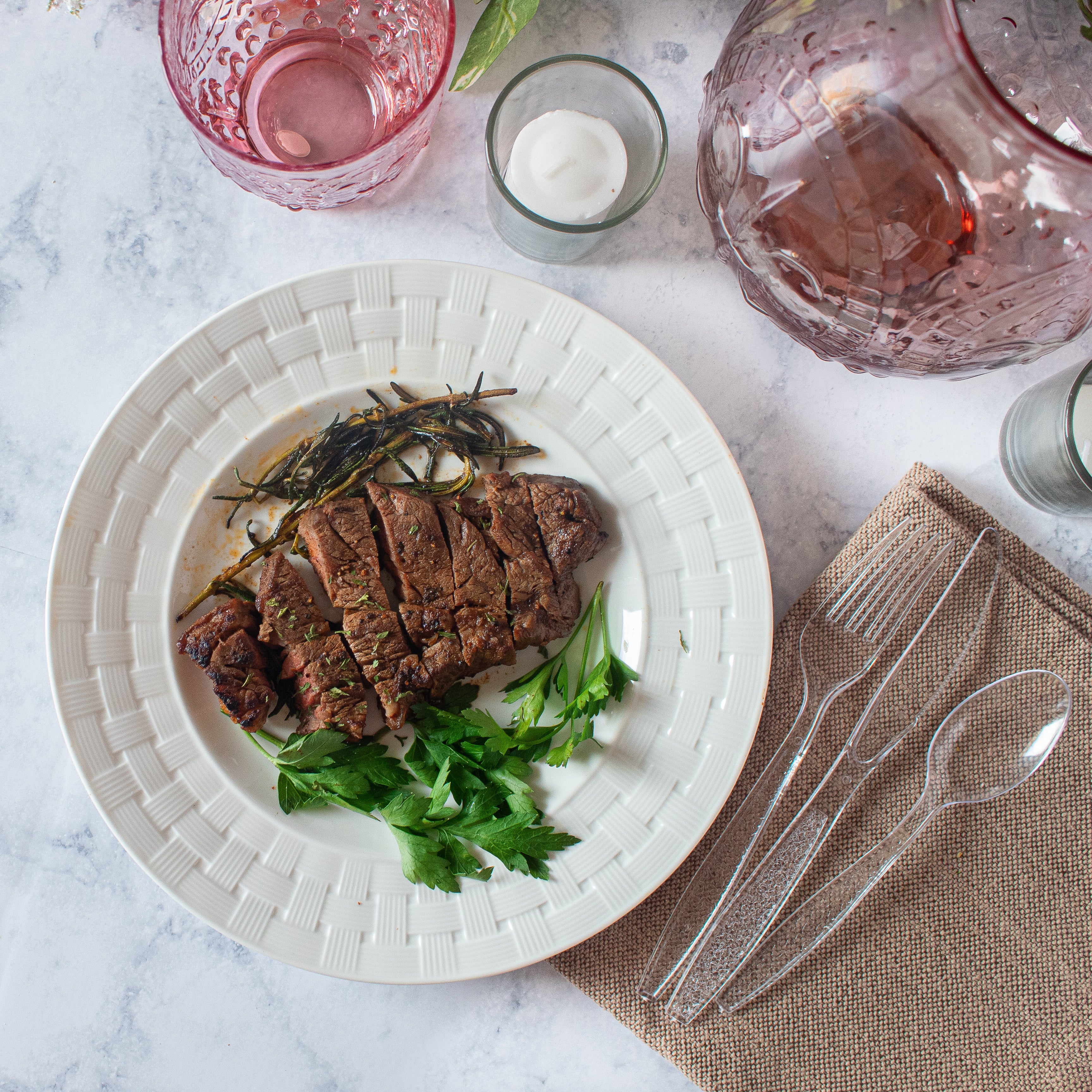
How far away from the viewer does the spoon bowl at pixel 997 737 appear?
247cm

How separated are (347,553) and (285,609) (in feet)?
0.80

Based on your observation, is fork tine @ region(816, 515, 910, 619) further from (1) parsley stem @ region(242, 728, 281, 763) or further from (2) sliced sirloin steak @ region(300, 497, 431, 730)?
(1) parsley stem @ region(242, 728, 281, 763)

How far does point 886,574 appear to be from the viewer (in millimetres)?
2484

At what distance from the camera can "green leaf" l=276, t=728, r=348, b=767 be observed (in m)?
2.30

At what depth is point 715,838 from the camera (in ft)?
8.18

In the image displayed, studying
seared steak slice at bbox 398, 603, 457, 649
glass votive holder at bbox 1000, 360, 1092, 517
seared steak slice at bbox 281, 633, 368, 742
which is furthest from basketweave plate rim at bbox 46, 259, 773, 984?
glass votive holder at bbox 1000, 360, 1092, 517

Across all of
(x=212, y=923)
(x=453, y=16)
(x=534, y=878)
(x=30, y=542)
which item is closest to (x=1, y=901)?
(x=212, y=923)

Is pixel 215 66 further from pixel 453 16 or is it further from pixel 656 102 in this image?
pixel 656 102

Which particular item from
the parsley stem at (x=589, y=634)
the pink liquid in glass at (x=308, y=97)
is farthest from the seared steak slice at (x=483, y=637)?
the pink liquid in glass at (x=308, y=97)

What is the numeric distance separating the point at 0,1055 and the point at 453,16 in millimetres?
3502

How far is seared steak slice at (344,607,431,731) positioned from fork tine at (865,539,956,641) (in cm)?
139

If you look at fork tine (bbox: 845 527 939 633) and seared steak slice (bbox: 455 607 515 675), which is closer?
seared steak slice (bbox: 455 607 515 675)

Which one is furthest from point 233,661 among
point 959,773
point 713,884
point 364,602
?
point 959,773

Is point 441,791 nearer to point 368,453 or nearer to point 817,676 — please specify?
point 368,453
